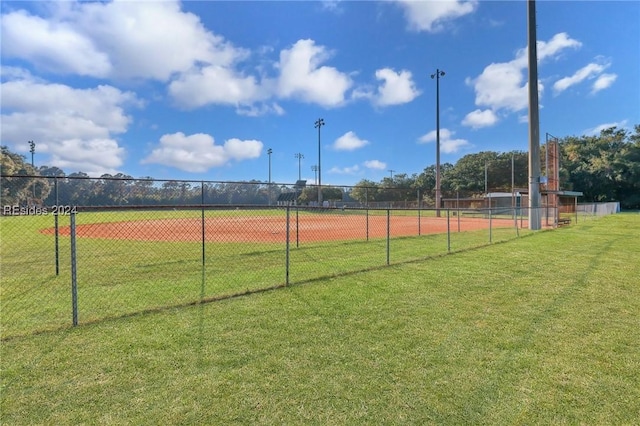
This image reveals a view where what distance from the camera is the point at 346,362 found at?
3.36m

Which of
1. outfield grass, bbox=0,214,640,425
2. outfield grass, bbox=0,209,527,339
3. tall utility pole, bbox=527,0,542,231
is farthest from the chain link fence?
tall utility pole, bbox=527,0,542,231

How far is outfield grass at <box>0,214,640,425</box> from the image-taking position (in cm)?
261

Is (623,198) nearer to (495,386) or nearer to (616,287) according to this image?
(616,287)

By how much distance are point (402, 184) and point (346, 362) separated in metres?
82.8

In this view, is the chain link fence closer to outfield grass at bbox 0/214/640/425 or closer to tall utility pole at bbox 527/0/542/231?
outfield grass at bbox 0/214/640/425

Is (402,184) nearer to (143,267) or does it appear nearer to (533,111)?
(533,111)

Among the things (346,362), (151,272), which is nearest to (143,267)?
(151,272)

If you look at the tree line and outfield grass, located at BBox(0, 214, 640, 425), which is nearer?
outfield grass, located at BBox(0, 214, 640, 425)

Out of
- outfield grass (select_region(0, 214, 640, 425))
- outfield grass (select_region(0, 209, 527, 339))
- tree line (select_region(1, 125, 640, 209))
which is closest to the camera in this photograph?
outfield grass (select_region(0, 214, 640, 425))

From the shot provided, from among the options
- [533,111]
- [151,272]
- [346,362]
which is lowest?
[346,362]

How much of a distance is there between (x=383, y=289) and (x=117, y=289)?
4709 millimetres

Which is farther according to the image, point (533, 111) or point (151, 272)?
point (533, 111)

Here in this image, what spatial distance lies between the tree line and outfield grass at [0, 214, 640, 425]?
6816mm

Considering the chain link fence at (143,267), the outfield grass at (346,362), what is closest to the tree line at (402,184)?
the chain link fence at (143,267)
